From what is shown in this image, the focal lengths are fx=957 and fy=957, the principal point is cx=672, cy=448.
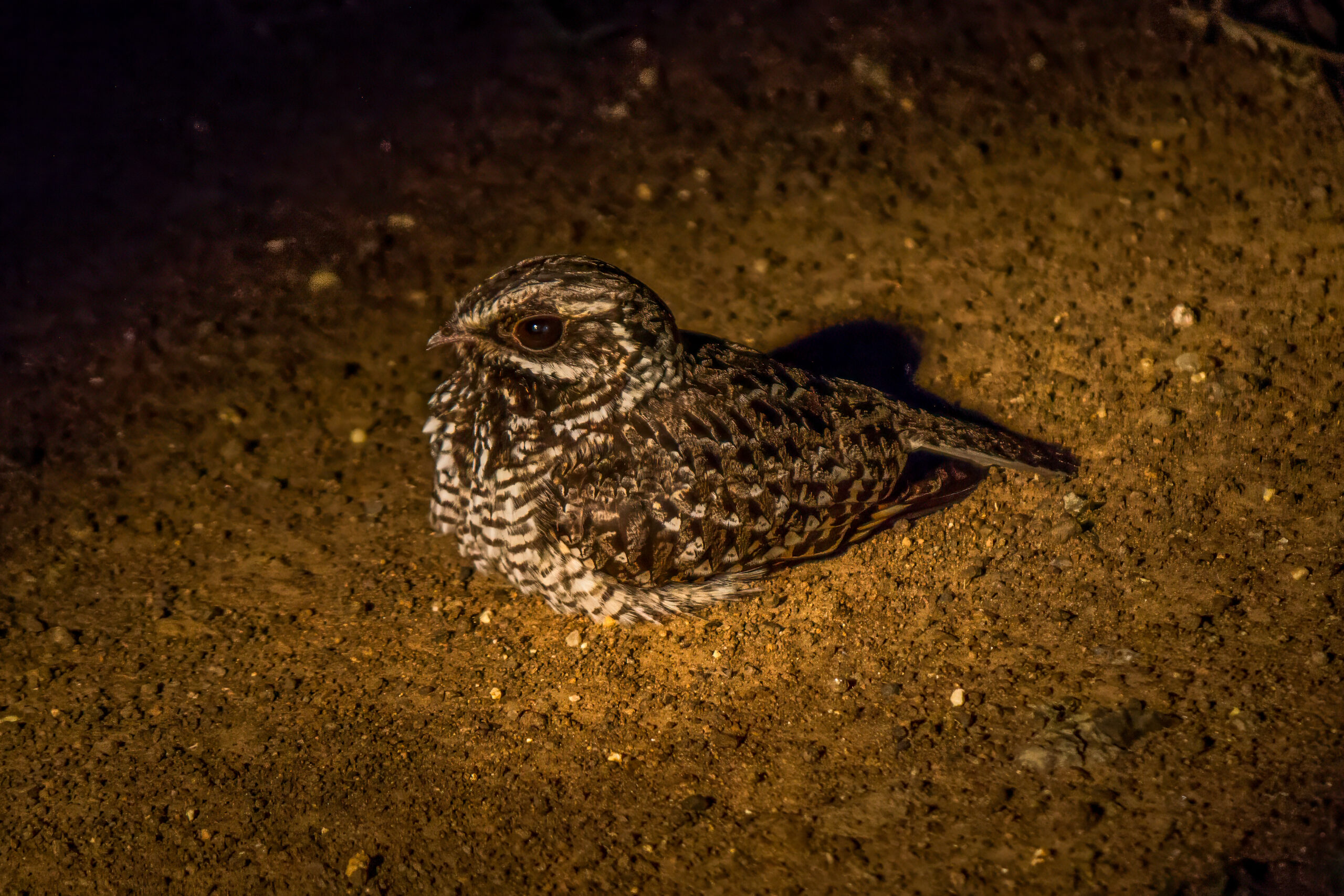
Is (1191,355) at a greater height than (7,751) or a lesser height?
greater

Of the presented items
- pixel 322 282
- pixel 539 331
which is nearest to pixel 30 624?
pixel 322 282

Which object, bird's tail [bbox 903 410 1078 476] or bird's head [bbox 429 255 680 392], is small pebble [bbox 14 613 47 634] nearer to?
bird's head [bbox 429 255 680 392]

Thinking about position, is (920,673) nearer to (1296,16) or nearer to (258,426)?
(258,426)

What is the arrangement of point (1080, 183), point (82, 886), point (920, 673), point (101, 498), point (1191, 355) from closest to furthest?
1. point (82, 886)
2. point (920, 673)
3. point (1191, 355)
4. point (101, 498)
5. point (1080, 183)

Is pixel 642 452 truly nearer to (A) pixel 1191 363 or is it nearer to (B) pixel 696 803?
(B) pixel 696 803

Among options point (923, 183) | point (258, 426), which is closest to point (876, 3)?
point (923, 183)

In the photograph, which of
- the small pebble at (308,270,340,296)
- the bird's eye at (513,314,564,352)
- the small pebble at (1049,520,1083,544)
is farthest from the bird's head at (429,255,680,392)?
the small pebble at (308,270,340,296)
